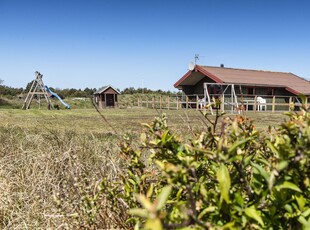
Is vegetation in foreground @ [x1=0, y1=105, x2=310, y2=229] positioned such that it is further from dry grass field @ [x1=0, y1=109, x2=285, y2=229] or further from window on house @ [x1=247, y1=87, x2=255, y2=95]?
window on house @ [x1=247, y1=87, x2=255, y2=95]

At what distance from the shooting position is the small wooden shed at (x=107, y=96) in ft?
109

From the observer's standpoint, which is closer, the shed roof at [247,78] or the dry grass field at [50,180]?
the dry grass field at [50,180]

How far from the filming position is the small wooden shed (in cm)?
3316

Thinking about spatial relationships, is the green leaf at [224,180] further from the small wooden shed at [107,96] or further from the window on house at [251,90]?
the small wooden shed at [107,96]

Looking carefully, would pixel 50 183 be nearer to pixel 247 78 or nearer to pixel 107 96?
pixel 247 78

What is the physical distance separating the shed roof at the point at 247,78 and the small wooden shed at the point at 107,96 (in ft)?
25.7

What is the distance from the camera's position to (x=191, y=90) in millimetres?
30203

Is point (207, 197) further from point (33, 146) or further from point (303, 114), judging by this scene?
point (33, 146)

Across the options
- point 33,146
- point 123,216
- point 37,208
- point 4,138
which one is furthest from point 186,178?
point 4,138

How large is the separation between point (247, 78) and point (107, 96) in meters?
15.0

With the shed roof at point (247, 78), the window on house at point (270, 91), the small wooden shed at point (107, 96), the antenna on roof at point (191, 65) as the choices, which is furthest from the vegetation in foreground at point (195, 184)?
the small wooden shed at point (107, 96)

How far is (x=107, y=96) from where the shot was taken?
3394cm

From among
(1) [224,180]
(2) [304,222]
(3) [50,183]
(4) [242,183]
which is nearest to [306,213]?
(2) [304,222]

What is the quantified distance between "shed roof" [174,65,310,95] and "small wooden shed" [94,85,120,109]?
7825 mm
